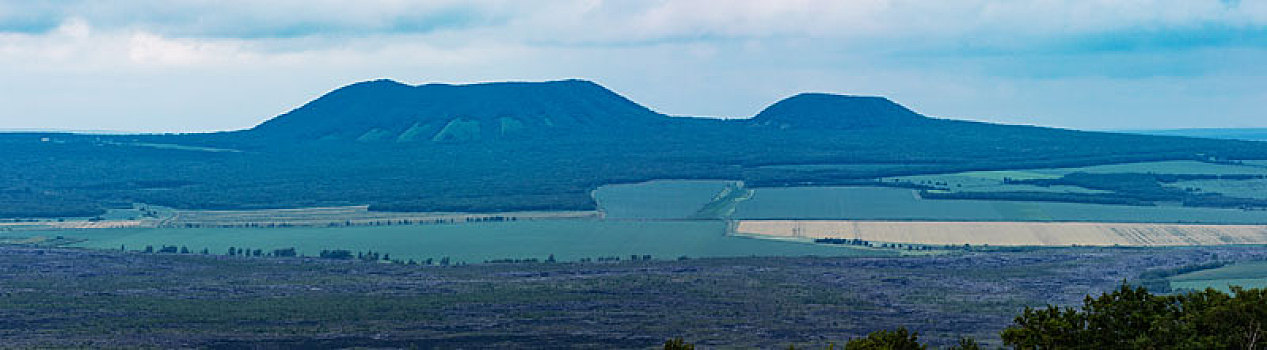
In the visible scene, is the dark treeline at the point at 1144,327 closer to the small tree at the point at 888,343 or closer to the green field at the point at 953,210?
the small tree at the point at 888,343

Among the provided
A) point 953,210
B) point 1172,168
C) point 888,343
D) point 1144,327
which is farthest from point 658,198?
point 888,343

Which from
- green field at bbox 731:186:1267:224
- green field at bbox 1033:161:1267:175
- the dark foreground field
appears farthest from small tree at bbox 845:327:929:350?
green field at bbox 1033:161:1267:175

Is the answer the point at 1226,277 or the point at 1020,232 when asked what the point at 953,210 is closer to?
the point at 1020,232

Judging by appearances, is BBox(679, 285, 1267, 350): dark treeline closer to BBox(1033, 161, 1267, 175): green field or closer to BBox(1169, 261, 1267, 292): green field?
BBox(1169, 261, 1267, 292): green field

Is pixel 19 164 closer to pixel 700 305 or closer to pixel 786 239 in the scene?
pixel 786 239

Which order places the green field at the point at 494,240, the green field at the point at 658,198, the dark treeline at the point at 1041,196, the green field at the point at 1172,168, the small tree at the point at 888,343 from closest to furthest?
the small tree at the point at 888,343 → the green field at the point at 494,240 → the green field at the point at 658,198 → the dark treeline at the point at 1041,196 → the green field at the point at 1172,168

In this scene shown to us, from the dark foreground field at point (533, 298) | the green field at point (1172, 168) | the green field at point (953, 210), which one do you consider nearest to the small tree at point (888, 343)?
the dark foreground field at point (533, 298)
